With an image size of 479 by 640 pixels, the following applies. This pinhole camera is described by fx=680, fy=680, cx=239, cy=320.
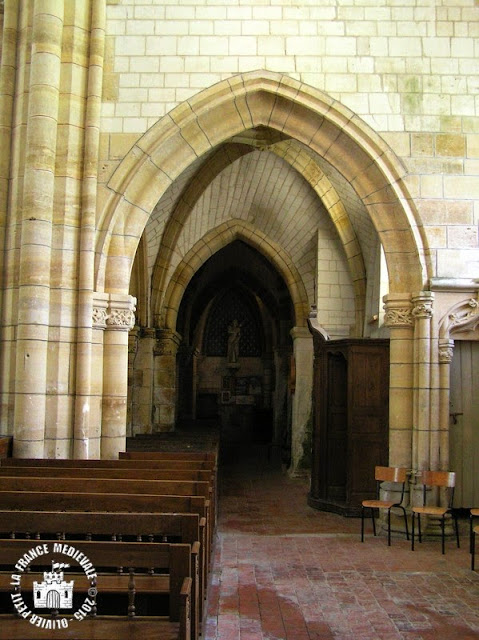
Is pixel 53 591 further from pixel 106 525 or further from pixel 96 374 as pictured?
pixel 96 374

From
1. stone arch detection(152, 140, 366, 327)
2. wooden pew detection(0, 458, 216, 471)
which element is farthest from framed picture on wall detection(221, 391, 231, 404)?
wooden pew detection(0, 458, 216, 471)

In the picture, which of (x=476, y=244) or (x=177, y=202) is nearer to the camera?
(x=476, y=244)

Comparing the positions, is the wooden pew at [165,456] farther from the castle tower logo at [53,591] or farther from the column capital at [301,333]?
the column capital at [301,333]

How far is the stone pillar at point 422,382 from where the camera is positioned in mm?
7133

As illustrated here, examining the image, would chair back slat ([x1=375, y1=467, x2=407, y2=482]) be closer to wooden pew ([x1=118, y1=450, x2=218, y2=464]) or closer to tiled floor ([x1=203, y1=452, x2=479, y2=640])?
tiled floor ([x1=203, y1=452, x2=479, y2=640])

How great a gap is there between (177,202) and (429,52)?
5114mm

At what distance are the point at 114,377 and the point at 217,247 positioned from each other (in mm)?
6570

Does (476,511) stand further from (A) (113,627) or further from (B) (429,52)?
(B) (429,52)

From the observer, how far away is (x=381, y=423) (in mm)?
8703

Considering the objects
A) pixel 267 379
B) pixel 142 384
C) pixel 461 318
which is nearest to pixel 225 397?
pixel 267 379

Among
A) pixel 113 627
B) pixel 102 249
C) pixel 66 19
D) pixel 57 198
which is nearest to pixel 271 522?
pixel 102 249

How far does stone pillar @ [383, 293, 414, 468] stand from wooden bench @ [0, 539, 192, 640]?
4.50 m

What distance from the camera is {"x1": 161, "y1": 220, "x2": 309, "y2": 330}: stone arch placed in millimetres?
12984

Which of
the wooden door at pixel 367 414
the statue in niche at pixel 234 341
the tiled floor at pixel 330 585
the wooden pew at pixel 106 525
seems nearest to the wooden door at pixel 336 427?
the wooden door at pixel 367 414
